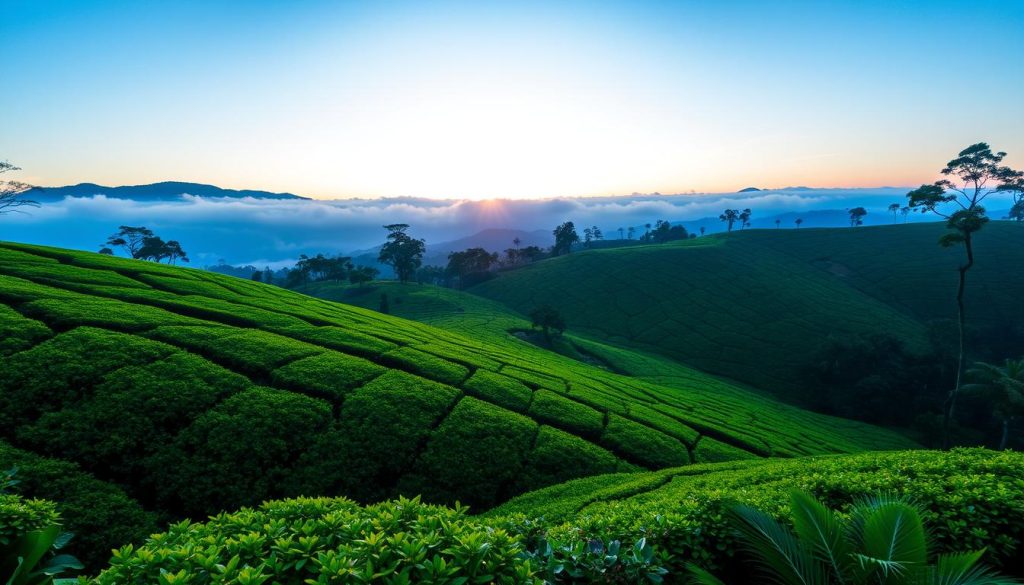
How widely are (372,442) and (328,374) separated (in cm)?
528

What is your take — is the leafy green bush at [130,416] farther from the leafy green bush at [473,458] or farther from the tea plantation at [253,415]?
the leafy green bush at [473,458]

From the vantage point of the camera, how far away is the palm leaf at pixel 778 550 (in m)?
5.60

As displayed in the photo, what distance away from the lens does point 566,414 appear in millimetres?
22375

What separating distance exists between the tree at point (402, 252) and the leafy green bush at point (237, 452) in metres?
114

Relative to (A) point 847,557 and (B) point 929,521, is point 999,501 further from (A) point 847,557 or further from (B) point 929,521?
(A) point 847,557

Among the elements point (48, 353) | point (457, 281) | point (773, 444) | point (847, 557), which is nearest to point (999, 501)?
point (847, 557)

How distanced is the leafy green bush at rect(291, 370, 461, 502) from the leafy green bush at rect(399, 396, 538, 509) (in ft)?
2.08

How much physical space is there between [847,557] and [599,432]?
16430 millimetres

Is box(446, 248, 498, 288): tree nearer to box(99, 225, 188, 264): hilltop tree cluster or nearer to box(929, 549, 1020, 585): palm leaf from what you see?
box(99, 225, 188, 264): hilltop tree cluster

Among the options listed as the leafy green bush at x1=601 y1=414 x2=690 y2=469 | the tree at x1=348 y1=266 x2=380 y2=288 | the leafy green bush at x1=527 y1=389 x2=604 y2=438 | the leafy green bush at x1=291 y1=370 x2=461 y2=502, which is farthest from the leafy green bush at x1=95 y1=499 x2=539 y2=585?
the tree at x1=348 y1=266 x2=380 y2=288

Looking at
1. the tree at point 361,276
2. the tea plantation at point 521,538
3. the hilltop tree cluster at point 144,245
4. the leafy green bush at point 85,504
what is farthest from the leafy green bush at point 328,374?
the hilltop tree cluster at point 144,245

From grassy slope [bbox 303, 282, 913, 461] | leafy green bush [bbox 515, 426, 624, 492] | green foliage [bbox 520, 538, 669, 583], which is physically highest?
green foliage [bbox 520, 538, 669, 583]

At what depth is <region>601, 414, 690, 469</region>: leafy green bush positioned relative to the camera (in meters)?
20.4

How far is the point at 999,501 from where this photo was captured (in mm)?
7926
